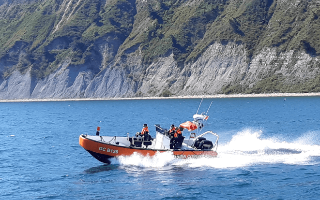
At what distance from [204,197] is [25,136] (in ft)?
90.2

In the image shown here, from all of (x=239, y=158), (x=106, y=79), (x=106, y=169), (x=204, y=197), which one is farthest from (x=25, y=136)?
(x=106, y=79)

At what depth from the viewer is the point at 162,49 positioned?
4975 inches

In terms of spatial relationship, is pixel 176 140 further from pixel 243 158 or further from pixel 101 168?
pixel 101 168

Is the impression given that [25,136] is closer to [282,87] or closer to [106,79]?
[282,87]

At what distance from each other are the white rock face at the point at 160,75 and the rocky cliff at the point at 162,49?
270mm

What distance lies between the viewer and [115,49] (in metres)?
136

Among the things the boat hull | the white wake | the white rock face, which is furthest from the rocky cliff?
the boat hull

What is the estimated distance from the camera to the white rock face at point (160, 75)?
356 ft

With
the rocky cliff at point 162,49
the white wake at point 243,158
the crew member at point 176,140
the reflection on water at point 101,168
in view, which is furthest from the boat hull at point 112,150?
the rocky cliff at point 162,49

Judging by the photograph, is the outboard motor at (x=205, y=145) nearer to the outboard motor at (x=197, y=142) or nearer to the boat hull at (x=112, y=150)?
the outboard motor at (x=197, y=142)

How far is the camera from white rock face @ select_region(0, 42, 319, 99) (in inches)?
4269

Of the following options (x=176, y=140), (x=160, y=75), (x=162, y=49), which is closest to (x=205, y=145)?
(x=176, y=140)

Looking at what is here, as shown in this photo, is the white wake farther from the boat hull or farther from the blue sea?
the boat hull

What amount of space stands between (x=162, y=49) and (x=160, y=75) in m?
9.49
